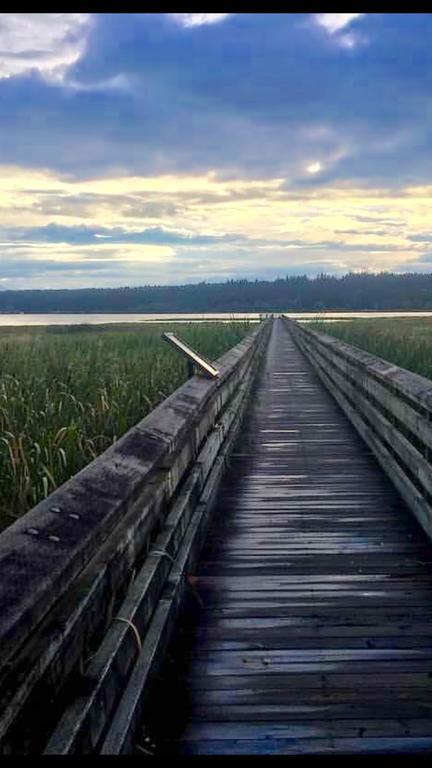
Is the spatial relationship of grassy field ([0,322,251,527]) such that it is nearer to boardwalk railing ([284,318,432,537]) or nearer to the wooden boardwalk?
the wooden boardwalk

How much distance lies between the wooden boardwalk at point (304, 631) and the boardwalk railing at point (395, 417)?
231mm

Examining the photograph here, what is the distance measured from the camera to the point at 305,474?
7801 millimetres

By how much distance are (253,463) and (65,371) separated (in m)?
3.33

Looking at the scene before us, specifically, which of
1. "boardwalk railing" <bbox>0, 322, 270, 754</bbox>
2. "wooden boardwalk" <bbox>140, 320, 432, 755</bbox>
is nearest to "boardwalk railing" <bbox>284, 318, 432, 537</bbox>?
"wooden boardwalk" <bbox>140, 320, 432, 755</bbox>

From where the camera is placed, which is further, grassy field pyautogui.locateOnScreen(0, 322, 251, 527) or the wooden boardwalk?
grassy field pyautogui.locateOnScreen(0, 322, 251, 527)

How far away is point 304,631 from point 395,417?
4.29 metres

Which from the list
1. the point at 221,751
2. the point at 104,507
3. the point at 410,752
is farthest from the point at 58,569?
the point at 410,752

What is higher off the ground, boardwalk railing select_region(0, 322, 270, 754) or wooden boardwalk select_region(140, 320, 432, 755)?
boardwalk railing select_region(0, 322, 270, 754)

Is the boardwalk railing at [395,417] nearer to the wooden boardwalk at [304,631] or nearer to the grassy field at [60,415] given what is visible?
the wooden boardwalk at [304,631]

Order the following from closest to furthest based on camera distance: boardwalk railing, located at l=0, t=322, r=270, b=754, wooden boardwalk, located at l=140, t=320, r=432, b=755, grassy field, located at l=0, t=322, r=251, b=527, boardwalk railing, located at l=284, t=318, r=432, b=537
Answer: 1. boardwalk railing, located at l=0, t=322, r=270, b=754
2. wooden boardwalk, located at l=140, t=320, r=432, b=755
3. grassy field, located at l=0, t=322, r=251, b=527
4. boardwalk railing, located at l=284, t=318, r=432, b=537

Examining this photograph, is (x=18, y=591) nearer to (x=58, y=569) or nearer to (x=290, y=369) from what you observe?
(x=58, y=569)

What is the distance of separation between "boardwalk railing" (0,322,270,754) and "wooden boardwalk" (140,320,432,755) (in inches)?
10.4

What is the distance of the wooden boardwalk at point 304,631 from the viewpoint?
2.91 meters

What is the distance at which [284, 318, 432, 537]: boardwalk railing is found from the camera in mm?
5559
